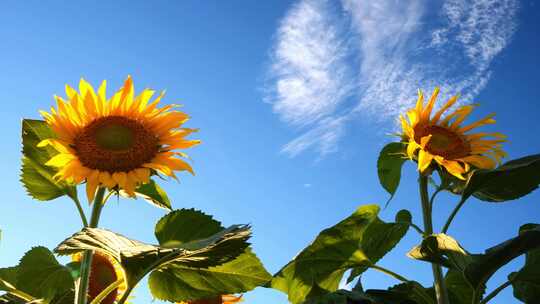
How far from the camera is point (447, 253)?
2605mm

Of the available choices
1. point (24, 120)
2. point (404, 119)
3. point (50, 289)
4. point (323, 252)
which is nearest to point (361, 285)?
point (323, 252)

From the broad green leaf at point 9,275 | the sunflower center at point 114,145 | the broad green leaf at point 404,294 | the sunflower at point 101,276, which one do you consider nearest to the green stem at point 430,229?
the broad green leaf at point 404,294

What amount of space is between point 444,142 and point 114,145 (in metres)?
1.90

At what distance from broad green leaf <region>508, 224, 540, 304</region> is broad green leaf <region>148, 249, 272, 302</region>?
1.36 meters

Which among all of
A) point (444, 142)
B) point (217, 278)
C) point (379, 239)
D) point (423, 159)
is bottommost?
point (217, 278)

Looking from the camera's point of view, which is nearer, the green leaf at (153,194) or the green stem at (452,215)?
the green leaf at (153,194)

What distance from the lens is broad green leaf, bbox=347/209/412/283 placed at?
311cm

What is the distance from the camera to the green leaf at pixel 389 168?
3379 millimetres

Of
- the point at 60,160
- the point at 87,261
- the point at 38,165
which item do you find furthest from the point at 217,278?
the point at 38,165

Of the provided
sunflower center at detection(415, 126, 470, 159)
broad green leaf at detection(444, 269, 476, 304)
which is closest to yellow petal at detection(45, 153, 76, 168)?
sunflower center at detection(415, 126, 470, 159)

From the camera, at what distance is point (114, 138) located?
2789 millimetres

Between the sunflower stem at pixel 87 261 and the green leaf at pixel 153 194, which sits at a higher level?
the green leaf at pixel 153 194

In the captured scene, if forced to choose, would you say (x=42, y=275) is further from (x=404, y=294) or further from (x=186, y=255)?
(x=404, y=294)

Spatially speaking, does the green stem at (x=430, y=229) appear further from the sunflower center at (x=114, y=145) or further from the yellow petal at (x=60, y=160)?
the yellow petal at (x=60, y=160)
